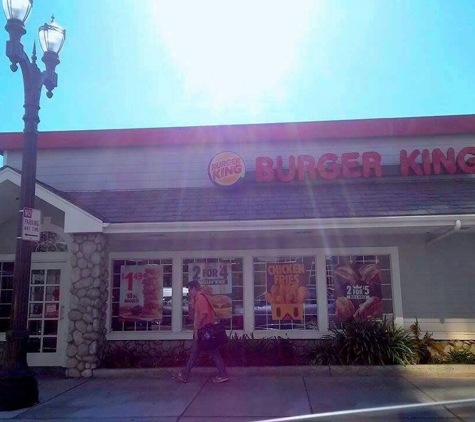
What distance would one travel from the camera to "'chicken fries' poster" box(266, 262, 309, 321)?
10477 mm

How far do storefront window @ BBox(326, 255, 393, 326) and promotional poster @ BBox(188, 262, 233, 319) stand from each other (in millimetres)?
2147

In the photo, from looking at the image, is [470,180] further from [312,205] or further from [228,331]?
[228,331]

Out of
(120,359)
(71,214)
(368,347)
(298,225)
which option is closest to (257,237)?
(298,225)

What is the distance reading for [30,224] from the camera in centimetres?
739

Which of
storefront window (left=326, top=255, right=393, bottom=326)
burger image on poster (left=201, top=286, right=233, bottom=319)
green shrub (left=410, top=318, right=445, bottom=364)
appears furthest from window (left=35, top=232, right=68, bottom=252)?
green shrub (left=410, top=318, right=445, bottom=364)

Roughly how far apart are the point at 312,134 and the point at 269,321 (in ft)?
15.1

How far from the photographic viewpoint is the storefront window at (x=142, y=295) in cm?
1068

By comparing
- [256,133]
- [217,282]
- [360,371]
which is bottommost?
[360,371]

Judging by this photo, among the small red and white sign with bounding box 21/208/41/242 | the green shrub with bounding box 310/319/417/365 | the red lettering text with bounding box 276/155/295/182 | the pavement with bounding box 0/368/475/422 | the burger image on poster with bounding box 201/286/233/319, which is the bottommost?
the pavement with bounding box 0/368/475/422

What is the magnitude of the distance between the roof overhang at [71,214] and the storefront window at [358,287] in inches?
193

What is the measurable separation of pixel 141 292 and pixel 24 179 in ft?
13.5

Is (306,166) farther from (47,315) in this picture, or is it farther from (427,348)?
(47,315)

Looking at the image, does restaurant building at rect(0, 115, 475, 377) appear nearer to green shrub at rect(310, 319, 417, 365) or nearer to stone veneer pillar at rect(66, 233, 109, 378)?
stone veneer pillar at rect(66, 233, 109, 378)

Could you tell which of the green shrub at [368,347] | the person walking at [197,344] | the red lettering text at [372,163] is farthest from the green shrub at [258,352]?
the red lettering text at [372,163]
